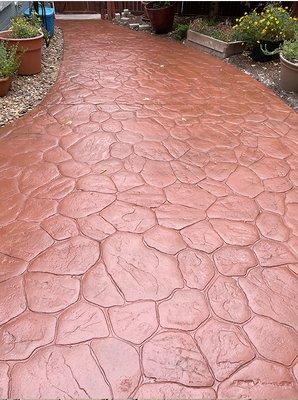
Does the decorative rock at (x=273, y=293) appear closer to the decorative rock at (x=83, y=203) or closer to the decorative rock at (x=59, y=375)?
the decorative rock at (x=59, y=375)

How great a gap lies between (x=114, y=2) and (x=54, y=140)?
21.8 feet

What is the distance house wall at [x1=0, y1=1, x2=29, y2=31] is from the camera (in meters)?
5.86

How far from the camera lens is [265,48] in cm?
643

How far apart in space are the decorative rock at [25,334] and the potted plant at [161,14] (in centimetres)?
741

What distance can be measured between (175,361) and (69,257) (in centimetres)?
116

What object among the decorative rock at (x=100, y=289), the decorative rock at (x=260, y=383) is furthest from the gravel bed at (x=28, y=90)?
the decorative rock at (x=260, y=383)

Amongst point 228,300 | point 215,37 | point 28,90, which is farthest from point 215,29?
point 228,300

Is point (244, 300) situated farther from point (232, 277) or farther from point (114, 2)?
point (114, 2)

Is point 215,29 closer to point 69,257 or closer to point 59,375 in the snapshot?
point 69,257

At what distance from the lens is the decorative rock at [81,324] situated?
2.33 metres

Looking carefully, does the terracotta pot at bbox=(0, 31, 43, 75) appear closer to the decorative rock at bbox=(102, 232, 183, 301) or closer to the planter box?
the planter box

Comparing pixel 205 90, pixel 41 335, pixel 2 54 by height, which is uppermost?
pixel 2 54

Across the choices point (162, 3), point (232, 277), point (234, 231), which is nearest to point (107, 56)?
point (162, 3)

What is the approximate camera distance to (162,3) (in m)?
7.88
